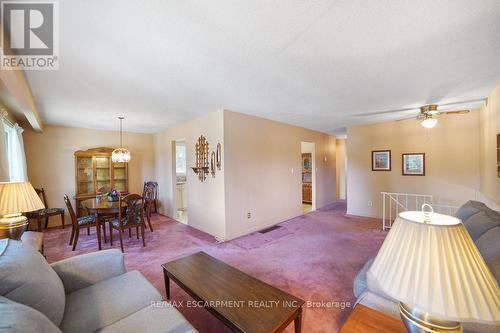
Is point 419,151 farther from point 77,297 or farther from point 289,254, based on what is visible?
point 77,297

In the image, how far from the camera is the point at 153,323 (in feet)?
4.02

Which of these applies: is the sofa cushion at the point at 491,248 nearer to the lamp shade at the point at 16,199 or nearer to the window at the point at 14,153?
the lamp shade at the point at 16,199

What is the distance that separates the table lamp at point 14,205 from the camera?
6.39ft

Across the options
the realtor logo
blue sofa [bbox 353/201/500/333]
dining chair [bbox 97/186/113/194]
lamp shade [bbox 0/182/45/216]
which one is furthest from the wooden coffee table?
dining chair [bbox 97/186/113/194]

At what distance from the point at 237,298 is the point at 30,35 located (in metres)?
2.58

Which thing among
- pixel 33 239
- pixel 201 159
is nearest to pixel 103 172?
pixel 201 159

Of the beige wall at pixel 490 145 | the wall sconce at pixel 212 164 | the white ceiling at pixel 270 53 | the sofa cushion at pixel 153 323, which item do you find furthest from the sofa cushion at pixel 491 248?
the wall sconce at pixel 212 164

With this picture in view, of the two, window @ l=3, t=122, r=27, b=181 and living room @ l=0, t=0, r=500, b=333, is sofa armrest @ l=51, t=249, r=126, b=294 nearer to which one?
living room @ l=0, t=0, r=500, b=333

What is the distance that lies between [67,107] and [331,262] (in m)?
4.88

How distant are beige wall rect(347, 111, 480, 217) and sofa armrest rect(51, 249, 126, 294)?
17.3 feet

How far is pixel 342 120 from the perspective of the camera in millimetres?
4637

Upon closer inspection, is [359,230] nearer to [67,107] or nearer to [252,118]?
[252,118]

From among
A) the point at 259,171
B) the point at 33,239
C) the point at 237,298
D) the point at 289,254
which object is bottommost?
the point at 289,254

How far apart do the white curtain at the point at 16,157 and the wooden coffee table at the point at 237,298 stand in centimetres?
394
